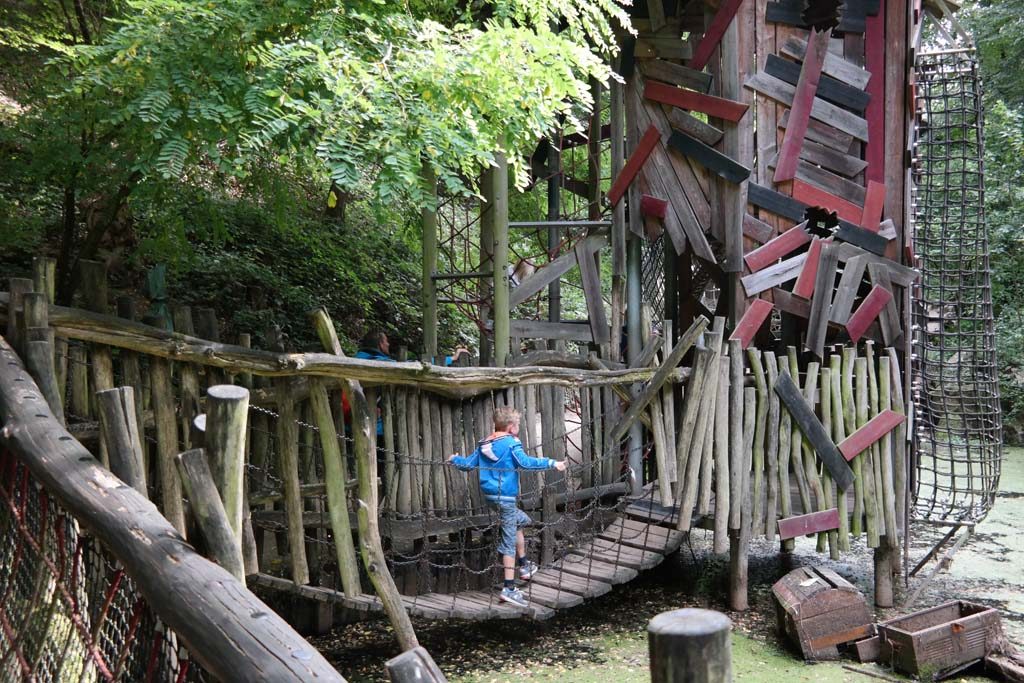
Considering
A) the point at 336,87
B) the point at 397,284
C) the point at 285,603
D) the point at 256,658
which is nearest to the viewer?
the point at 256,658

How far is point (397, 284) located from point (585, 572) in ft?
22.5

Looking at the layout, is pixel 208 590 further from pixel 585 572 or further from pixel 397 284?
pixel 397 284

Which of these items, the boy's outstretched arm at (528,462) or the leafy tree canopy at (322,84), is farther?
the boy's outstretched arm at (528,462)

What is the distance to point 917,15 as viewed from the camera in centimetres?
814

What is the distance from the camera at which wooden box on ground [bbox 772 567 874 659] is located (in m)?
6.36

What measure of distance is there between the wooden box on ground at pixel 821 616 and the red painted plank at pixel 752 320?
83.9 inches

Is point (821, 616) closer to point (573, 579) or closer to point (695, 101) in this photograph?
point (573, 579)

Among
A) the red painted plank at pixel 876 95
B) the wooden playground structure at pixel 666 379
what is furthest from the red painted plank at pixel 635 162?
the red painted plank at pixel 876 95

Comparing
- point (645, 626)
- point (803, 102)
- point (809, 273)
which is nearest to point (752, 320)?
point (809, 273)

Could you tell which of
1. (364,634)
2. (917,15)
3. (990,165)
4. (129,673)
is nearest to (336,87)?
(129,673)

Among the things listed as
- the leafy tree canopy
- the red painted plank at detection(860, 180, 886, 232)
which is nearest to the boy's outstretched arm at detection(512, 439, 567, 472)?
the leafy tree canopy

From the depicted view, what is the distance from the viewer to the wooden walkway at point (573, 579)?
5.42 metres

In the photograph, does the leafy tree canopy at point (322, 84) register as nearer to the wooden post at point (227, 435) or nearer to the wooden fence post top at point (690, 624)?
the wooden post at point (227, 435)

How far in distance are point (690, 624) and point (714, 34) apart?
7.36 m
